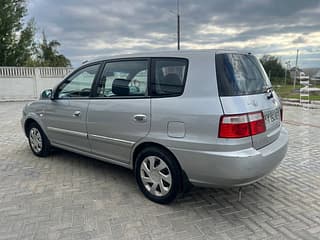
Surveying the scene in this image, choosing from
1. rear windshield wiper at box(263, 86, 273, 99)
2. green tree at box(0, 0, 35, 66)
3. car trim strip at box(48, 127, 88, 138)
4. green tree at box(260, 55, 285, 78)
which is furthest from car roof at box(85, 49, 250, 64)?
green tree at box(260, 55, 285, 78)

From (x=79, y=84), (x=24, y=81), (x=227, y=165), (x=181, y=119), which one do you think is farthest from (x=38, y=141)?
(x=24, y=81)

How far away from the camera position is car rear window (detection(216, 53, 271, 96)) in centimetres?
255

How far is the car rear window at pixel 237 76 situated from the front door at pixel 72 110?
1.77 meters

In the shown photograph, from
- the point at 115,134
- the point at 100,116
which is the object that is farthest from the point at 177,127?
the point at 100,116

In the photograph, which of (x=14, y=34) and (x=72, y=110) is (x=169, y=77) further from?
(x=14, y=34)

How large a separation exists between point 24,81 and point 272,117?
15727mm

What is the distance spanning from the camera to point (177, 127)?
8.86 feet

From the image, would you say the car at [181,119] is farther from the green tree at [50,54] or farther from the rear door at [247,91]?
the green tree at [50,54]

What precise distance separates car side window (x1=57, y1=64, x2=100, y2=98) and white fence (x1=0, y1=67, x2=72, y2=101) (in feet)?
43.2

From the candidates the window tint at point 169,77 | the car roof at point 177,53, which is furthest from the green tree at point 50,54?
the window tint at point 169,77

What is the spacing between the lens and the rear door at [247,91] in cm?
251

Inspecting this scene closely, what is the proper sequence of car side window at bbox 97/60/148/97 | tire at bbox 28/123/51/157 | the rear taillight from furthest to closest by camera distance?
tire at bbox 28/123/51/157, car side window at bbox 97/60/148/97, the rear taillight

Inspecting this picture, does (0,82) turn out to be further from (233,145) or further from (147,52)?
(233,145)

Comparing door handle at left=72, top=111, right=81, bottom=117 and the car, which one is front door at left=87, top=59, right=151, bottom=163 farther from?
door handle at left=72, top=111, right=81, bottom=117
